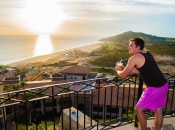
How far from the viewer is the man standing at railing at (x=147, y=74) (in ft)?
10.8

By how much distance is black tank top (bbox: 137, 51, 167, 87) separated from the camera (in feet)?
10.8

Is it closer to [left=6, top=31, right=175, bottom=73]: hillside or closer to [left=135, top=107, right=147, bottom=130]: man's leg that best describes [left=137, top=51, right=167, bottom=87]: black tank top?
[left=135, top=107, right=147, bottom=130]: man's leg

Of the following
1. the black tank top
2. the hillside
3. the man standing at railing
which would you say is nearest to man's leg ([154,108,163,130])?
the man standing at railing

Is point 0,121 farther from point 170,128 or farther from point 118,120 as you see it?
point 170,128

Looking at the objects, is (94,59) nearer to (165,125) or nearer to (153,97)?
(165,125)

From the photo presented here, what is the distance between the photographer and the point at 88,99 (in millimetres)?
19266

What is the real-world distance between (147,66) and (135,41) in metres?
0.48

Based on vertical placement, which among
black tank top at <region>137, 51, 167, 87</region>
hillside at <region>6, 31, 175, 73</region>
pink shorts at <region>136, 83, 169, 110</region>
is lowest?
hillside at <region>6, 31, 175, 73</region>

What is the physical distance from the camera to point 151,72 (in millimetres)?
3312

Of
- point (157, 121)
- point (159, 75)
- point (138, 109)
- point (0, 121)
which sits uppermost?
point (159, 75)

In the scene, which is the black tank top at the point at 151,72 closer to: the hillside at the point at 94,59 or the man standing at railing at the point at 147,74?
the man standing at railing at the point at 147,74

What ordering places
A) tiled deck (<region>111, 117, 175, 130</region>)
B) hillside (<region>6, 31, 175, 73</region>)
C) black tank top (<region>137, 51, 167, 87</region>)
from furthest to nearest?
hillside (<region>6, 31, 175, 73</region>) → tiled deck (<region>111, 117, 175, 130</region>) → black tank top (<region>137, 51, 167, 87</region>)

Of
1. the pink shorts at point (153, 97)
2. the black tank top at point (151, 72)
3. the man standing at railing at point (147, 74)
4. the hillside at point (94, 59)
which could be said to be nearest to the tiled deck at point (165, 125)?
the man standing at railing at point (147, 74)

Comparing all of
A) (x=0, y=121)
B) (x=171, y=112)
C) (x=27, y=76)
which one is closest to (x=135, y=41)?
(x=171, y=112)
